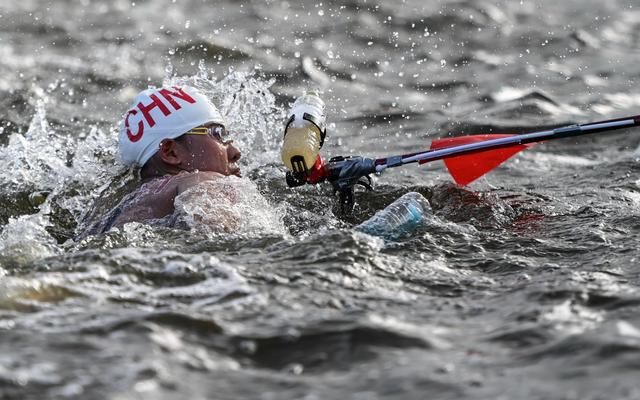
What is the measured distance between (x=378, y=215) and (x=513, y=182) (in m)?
2.74

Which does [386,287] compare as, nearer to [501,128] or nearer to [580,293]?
[580,293]

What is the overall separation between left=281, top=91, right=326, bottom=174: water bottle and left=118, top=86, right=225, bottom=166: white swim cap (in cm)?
79

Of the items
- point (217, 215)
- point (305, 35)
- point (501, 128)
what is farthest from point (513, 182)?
point (305, 35)

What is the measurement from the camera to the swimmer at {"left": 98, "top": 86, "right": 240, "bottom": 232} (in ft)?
21.3

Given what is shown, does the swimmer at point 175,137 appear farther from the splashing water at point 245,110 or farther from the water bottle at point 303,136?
the splashing water at point 245,110

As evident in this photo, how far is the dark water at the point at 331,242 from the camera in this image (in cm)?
359

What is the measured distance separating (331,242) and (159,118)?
2.13m

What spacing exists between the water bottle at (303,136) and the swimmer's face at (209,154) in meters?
0.62

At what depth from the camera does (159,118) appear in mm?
6562

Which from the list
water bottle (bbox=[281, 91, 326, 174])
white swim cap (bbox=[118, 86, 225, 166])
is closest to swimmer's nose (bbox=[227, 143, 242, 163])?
white swim cap (bbox=[118, 86, 225, 166])

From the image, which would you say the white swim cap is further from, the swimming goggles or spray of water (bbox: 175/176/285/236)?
spray of water (bbox: 175/176/285/236)

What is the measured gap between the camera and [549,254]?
5.24 meters

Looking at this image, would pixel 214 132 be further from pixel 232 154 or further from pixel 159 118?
pixel 159 118

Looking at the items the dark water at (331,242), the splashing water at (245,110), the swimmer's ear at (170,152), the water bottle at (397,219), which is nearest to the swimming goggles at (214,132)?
the swimmer's ear at (170,152)
